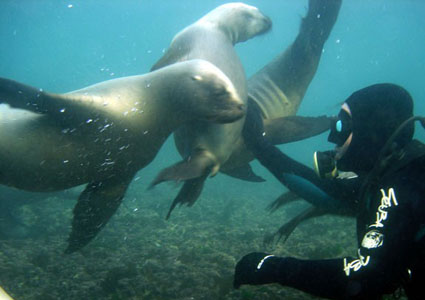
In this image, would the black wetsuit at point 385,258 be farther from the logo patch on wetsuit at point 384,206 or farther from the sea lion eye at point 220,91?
the sea lion eye at point 220,91

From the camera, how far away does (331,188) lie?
11.0 feet

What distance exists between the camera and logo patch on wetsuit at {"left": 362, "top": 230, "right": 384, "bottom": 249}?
1.67 meters

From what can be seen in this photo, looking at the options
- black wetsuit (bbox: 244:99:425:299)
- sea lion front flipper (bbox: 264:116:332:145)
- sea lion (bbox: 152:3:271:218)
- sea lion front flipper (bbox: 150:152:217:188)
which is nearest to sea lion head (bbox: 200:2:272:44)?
sea lion (bbox: 152:3:271:218)

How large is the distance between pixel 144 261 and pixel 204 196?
9.13 metres

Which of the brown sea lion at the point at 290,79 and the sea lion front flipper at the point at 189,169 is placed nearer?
the sea lion front flipper at the point at 189,169

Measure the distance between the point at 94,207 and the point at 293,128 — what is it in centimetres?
257

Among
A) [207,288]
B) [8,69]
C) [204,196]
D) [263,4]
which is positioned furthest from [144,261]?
[8,69]

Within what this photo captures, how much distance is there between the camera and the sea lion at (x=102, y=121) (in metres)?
2.29

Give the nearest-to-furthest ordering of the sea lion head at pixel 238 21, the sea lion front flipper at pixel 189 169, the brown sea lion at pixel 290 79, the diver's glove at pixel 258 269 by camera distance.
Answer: the diver's glove at pixel 258 269
the sea lion front flipper at pixel 189 169
the sea lion head at pixel 238 21
the brown sea lion at pixel 290 79

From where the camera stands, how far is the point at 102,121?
2387 millimetres

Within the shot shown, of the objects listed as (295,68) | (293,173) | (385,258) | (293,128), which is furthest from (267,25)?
(385,258)

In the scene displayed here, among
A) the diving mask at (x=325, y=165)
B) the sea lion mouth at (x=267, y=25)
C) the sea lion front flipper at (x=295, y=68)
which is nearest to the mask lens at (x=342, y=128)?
the diving mask at (x=325, y=165)

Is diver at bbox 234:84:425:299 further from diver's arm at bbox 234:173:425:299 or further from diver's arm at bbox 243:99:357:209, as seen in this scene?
diver's arm at bbox 243:99:357:209

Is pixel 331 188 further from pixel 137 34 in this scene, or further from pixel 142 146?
pixel 137 34
